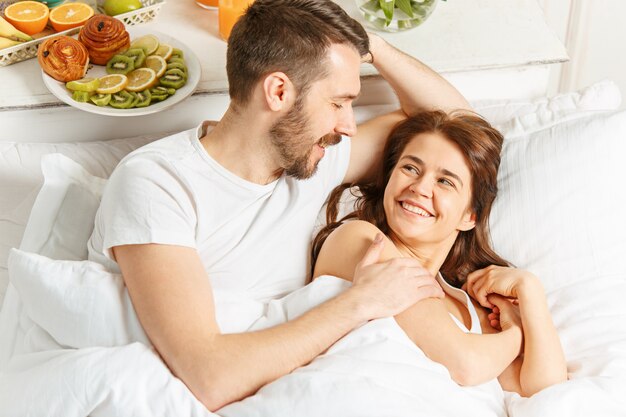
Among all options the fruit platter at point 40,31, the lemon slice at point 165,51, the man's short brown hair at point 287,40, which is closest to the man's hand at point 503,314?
the man's short brown hair at point 287,40

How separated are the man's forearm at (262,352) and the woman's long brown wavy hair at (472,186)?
311 mm

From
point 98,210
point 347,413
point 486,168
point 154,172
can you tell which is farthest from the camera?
point 486,168

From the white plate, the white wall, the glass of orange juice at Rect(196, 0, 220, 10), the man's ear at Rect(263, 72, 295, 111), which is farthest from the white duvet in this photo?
the white wall

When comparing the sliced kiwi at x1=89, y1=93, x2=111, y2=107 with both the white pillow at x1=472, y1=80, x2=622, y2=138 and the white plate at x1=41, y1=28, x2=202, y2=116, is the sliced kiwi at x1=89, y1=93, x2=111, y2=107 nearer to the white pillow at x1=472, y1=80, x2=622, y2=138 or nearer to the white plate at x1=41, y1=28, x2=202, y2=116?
the white plate at x1=41, y1=28, x2=202, y2=116

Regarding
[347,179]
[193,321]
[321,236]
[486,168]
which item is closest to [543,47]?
[486,168]

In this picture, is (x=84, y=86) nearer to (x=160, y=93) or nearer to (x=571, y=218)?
(x=160, y=93)

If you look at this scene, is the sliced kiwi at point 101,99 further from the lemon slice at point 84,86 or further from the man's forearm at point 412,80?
the man's forearm at point 412,80

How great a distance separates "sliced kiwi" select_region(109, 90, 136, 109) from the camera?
1950mm

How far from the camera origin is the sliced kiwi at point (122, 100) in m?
1.95

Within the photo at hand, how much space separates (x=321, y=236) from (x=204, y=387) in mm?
509

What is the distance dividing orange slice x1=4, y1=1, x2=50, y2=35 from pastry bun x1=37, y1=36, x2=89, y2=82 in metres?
0.14

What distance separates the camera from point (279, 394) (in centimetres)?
144

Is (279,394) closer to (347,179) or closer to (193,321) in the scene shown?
(193,321)

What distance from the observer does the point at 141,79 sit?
199 cm
